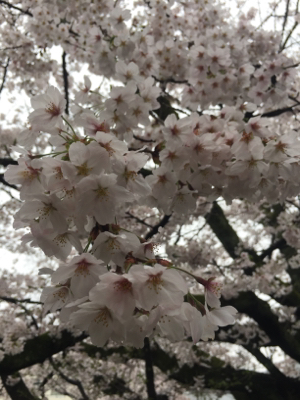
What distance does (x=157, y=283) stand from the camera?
852 mm

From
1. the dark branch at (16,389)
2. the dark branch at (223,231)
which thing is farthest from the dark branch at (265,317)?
the dark branch at (16,389)

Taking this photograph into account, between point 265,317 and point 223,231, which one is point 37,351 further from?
point 223,231

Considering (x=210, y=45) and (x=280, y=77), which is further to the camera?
(x=280, y=77)

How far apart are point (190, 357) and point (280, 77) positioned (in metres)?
5.03

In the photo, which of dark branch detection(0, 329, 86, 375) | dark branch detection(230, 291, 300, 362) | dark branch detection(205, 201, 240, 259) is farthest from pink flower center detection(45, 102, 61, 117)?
dark branch detection(205, 201, 240, 259)

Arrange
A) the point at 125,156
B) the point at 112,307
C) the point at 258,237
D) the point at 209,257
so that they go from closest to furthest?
the point at 112,307 < the point at 125,156 < the point at 209,257 < the point at 258,237

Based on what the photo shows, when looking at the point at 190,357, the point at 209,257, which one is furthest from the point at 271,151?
the point at 190,357

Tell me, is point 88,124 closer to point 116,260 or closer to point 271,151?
point 116,260

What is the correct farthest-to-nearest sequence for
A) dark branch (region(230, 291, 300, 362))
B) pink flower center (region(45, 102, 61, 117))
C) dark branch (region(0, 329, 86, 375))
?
1. dark branch (region(230, 291, 300, 362))
2. dark branch (region(0, 329, 86, 375))
3. pink flower center (region(45, 102, 61, 117))

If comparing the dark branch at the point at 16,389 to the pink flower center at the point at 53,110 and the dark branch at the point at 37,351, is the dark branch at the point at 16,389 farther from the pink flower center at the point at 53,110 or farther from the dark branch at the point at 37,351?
the pink flower center at the point at 53,110

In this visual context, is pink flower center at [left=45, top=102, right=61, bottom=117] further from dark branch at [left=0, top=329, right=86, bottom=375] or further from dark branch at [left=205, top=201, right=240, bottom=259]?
dark branch at [left=205, top=201, right=240, bottom=259]

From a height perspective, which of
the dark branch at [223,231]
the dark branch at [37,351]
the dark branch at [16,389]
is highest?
the dark branch at [223,231]

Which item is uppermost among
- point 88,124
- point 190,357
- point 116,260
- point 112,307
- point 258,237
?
point 258,237

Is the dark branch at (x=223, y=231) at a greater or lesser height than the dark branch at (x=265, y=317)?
greater
